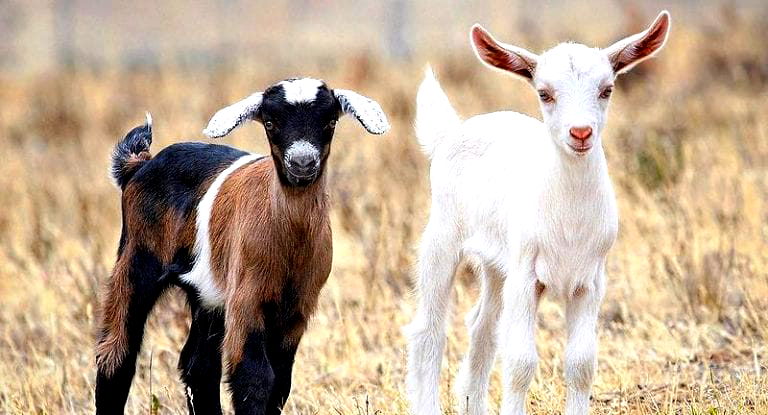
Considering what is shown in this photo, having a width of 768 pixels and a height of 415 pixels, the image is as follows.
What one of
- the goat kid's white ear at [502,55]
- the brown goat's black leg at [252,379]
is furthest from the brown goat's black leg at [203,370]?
the goat kid's white ear at [502,55]

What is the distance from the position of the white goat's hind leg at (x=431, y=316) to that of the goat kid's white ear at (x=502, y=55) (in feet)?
3.40

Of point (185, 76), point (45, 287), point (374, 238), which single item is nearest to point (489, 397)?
point (374, 238)

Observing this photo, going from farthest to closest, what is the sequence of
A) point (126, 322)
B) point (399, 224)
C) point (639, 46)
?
1. point (399, 224)
2. point (126, 322)
3. point (639, 46)

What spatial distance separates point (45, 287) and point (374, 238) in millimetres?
2728

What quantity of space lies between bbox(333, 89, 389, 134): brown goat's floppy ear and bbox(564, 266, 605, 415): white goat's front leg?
1.15 meters

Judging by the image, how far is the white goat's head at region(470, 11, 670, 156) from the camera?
17.6 feet

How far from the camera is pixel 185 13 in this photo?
1873 inches

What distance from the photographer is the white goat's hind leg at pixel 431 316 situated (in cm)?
655

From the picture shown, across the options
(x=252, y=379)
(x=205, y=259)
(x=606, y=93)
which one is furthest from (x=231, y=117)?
(x=606, y=93)

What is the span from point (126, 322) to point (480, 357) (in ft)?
5.90

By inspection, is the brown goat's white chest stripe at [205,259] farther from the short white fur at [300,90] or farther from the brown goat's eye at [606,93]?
the brown goat's eye at [606,93]

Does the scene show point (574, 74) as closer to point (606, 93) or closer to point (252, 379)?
point (606, 93)

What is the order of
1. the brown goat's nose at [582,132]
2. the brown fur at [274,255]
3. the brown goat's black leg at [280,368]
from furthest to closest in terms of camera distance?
the brown goat's black leg at [280,368] → the brown fur at [274,255] → the brown goat's nose at [582,132]

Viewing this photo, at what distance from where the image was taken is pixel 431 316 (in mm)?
6598
